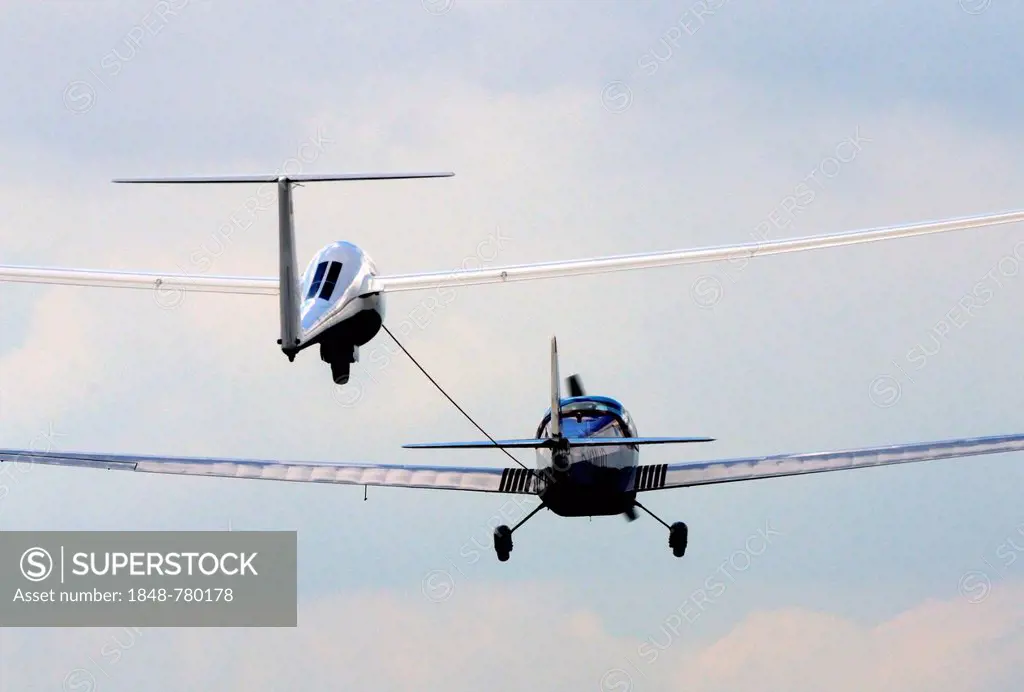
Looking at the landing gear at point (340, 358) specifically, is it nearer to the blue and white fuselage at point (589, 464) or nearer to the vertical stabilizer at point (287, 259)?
the blue and white fuselage at point (589, 464)

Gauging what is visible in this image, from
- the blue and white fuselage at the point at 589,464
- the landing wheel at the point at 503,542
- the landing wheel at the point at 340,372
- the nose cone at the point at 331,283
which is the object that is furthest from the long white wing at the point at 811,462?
the nose cone at the point at 331,283

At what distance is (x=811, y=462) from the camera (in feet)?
182

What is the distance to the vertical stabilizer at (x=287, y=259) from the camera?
45.8 m

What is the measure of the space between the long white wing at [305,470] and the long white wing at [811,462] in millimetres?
3759

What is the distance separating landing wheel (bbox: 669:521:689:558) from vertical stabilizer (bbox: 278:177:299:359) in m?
14.2

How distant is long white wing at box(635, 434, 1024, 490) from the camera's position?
178 ft

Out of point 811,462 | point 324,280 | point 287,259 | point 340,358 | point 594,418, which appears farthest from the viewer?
point 811,462

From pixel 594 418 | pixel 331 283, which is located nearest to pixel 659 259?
pixel 594 418

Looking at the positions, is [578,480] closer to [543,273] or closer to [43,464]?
[543,273]

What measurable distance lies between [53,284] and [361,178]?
14.7 metres

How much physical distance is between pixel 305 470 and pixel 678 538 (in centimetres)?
1015

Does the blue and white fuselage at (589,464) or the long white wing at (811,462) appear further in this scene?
the long white wing at (811,462)

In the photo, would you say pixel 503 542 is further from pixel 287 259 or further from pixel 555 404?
pixel 287 259

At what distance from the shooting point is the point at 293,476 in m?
55.4
